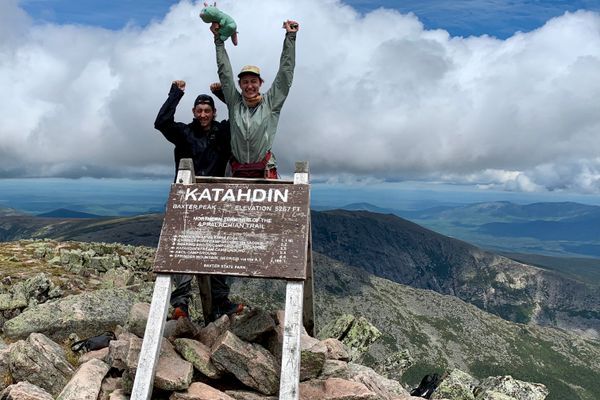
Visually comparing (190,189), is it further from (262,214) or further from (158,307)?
(158,307)

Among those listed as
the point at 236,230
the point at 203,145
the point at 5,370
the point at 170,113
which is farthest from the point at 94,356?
the point at 170,113

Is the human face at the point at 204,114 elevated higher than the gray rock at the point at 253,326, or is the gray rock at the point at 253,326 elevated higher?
the human face at the point at 204,114

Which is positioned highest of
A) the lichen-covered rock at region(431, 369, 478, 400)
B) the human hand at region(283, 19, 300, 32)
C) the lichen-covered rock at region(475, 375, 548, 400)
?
the human hand at region(283, 19, 300, 32)

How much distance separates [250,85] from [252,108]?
609 millimetres

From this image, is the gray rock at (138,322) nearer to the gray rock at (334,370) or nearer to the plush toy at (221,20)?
the gray rock at (334,370)

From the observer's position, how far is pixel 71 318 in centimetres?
1655

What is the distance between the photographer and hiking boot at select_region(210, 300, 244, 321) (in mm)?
14539

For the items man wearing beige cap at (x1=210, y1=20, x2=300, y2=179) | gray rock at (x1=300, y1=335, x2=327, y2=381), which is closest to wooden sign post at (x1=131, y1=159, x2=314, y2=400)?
man wearing beige cap at (x1=210, y1=20, x2=300, y2=179)

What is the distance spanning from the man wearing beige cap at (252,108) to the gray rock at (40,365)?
7504mm

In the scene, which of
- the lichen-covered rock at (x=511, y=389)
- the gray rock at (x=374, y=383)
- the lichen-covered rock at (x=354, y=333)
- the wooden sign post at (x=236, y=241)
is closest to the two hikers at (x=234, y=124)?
the wooden sign post at (x=236, y=241)

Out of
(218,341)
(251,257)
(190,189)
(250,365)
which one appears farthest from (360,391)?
(190,189)

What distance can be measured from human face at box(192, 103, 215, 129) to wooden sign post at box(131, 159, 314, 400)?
2.08m

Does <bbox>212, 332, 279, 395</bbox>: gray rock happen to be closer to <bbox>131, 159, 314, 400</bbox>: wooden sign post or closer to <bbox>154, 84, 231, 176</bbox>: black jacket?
<bbox>131, 159, 314, 400</bbox>: wooden sign post

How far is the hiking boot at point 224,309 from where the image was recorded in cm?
1454
